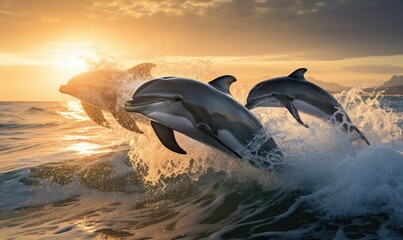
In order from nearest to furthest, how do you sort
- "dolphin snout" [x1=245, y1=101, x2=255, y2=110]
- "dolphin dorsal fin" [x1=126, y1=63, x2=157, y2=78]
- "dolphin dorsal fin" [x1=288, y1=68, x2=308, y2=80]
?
"dolphin dorsal fin" [x1=126, y1=63, x2=157, y2=78] < "dolphin snout" [x1=245, y1=101, x2=255, y2=110] < "dolphin dorsal fin" [x1=288, y1=68, x2=308, y2=80]

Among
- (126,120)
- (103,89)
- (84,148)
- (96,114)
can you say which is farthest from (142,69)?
(84,148)

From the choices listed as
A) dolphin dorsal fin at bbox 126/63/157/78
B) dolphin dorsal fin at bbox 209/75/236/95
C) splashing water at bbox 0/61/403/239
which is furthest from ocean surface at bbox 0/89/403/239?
dolphin dorsal fin at bbox 209/75/236/95

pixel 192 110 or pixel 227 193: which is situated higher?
pixel 192 110

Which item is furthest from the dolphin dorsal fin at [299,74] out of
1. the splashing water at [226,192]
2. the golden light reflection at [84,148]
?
the golden light reflection at [84,148]

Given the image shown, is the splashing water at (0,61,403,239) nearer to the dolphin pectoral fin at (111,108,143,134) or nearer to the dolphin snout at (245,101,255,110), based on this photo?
the dolphin pectoral fin at (111,108,143,134)

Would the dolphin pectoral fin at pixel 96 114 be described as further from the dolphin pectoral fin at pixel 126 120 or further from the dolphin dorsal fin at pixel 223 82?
the dolphin dorsal fin at pixel 223 82

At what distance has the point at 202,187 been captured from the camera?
933 cm

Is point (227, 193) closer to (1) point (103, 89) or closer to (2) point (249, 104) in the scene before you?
(2) point (249, 104)

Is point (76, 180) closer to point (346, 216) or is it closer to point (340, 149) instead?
point (340, 149)

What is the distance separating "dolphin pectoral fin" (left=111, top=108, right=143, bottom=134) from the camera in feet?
29.6

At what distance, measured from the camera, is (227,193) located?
8.60 metres

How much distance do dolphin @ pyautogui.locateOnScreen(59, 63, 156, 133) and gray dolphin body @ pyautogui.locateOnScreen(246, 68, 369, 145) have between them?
8.51ft

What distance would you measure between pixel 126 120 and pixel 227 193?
2568 mm

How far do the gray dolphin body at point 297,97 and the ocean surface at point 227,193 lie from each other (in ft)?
1.32
